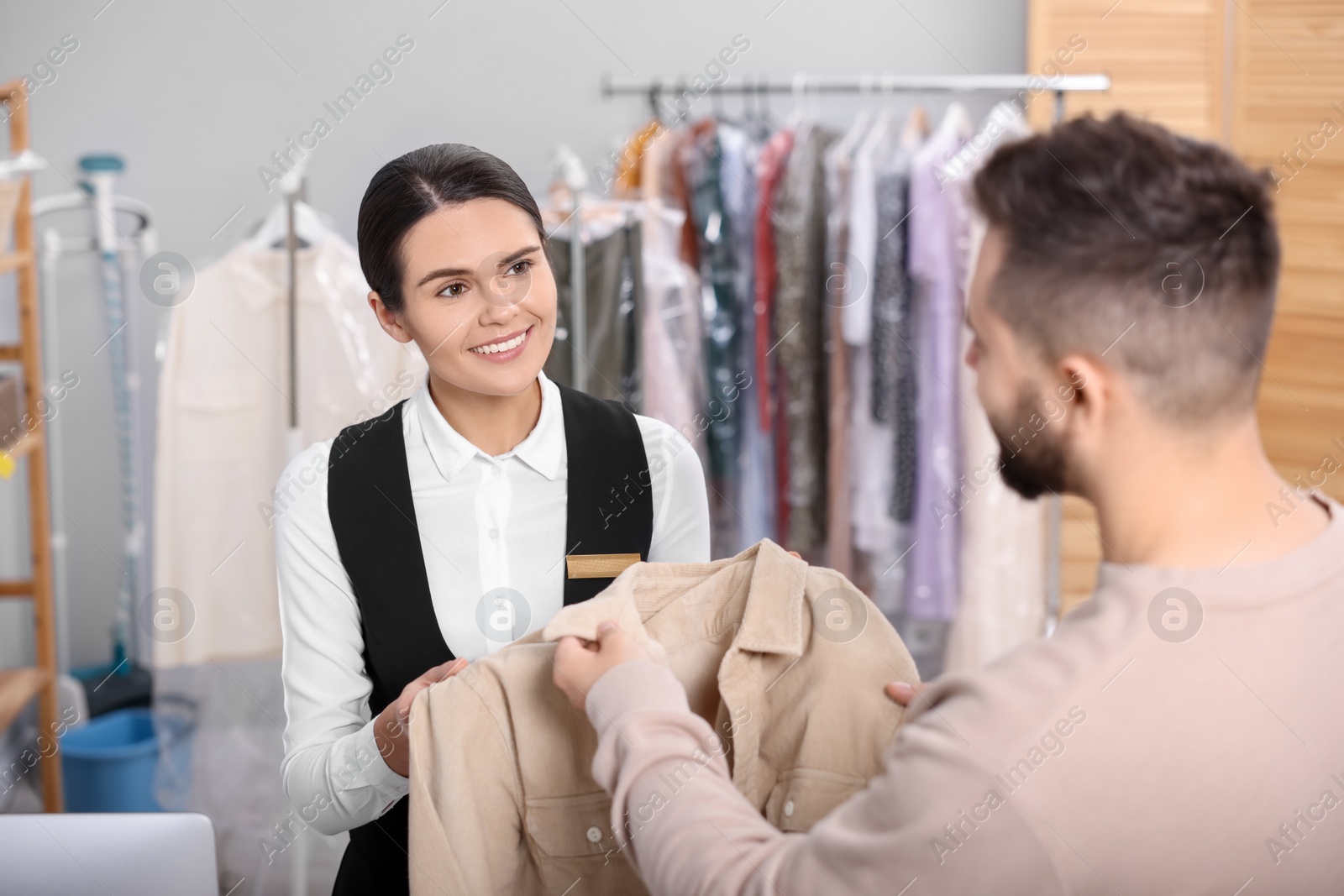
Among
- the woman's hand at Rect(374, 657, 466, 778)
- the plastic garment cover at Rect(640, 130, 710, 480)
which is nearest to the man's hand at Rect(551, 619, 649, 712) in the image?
the woman's hand at Rect(374, 657, 466, 778)

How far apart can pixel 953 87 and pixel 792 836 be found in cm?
211

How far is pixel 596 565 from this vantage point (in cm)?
126

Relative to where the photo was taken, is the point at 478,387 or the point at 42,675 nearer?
the point at 478,387

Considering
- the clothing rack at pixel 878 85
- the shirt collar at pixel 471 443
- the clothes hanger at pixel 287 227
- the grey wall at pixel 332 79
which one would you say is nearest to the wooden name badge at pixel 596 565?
the shirt collar at pixel 471 443

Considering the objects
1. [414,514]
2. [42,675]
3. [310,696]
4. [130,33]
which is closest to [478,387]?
[414,514]

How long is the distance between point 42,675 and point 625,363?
1.44m

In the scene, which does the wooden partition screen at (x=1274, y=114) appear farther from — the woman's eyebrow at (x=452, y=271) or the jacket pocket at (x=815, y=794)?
the jacket pocket at (x=815, y=794)

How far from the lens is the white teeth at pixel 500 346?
1195mm

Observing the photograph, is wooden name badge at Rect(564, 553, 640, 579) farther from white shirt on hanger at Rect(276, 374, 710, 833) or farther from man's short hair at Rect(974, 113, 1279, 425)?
man's short hair at Rect(974, 113, 1279, 425)

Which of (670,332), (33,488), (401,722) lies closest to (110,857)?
(401,722)

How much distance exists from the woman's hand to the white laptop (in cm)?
21

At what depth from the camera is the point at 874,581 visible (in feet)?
8.50

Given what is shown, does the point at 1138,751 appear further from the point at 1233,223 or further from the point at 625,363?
the point at 625,363

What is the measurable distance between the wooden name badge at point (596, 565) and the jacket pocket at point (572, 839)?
0.95ft
